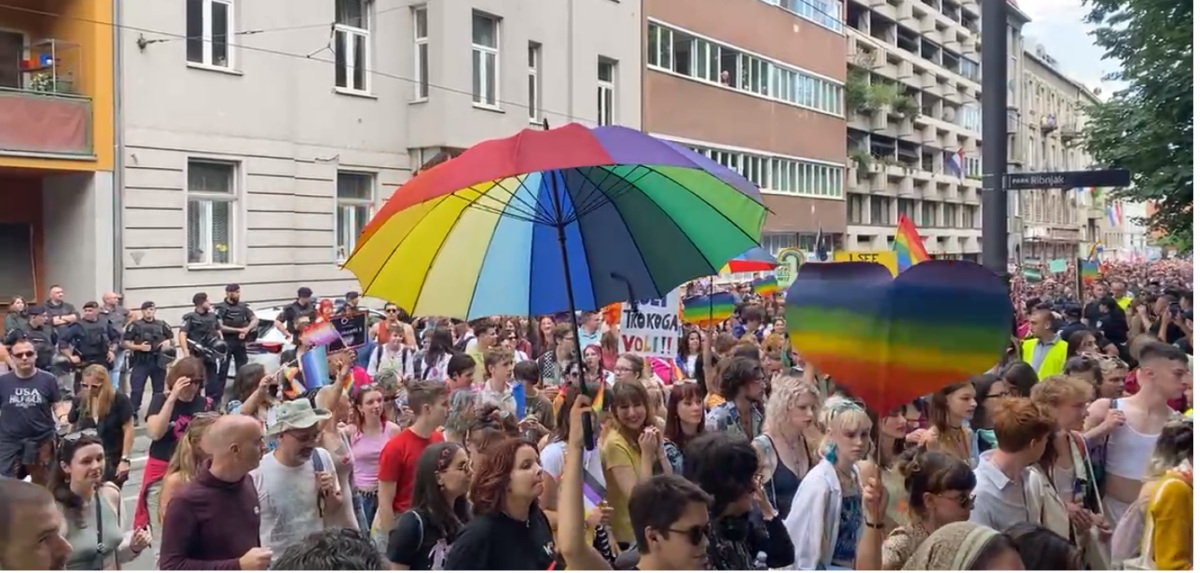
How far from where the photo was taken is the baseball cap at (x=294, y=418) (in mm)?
5188

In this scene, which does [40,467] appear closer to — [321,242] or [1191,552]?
[1191,552]

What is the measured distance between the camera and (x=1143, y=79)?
604 inches

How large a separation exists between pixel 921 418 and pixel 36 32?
1726cm

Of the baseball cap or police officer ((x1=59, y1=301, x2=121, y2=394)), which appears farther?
police officer ((x1=59, y1=301, x2=121, y2=394))

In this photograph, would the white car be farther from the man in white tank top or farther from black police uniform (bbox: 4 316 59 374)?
the man in white tank top

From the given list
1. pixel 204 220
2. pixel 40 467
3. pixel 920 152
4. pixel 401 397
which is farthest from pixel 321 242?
pixel 920 152

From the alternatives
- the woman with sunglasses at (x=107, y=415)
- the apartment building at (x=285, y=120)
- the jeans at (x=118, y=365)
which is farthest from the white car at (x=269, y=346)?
the woman with sunglasses at (x=107, y=415)

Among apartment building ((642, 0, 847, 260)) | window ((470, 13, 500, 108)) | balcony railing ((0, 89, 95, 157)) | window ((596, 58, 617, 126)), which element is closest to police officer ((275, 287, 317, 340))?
balcony railing ((0, 89, 95, 157))

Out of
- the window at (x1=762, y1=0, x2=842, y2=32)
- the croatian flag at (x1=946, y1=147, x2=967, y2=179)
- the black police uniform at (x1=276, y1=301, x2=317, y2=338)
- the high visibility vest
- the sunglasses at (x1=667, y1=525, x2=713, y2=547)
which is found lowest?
the sunglasses at (x1=667, y1=525, x2=713, y2=547)

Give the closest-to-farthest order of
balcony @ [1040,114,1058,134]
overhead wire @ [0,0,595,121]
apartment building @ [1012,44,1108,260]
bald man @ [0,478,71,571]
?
bald man @ [0,478,71,571], overhead wire @ [0,0,595,121], apartment building @ [1012,44,1108,260], balcony @ [1040,114,1058,134]

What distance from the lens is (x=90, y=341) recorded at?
1461 cm

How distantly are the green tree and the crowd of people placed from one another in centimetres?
787

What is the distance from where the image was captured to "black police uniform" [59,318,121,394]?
570 inches

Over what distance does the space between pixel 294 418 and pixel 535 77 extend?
22305mm
